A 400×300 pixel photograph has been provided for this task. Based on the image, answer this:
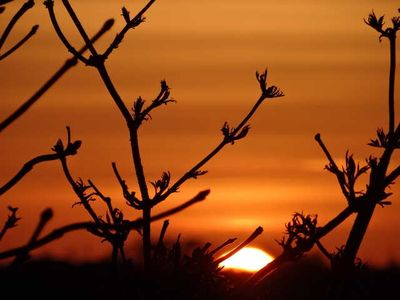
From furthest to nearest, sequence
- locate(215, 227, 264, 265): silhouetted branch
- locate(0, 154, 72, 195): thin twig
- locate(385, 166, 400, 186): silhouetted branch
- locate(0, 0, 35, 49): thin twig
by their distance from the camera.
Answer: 1. locate(385, 166, 400, 186): silhouetted branch
2. locate(215, 227, 264, 265): silhouetted branch
3. locate(0, 0, 35, 49): thin twig
4. locate(0, 154, 72, 195): thin twig

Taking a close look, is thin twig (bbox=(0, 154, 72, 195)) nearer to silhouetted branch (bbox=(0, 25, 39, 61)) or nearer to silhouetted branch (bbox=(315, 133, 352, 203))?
silhouetted branch (bbox=(0, 25, 39, 61))

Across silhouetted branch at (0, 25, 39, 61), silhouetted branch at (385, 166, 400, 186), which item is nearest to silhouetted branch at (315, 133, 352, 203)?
silhouetted branch at (385, 166, 400, 186)

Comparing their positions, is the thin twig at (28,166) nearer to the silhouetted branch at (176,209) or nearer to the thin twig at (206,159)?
the silhouetted branch at (176,209)

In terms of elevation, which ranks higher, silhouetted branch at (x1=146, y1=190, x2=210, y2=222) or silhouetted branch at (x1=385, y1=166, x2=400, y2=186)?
silhouetted branch at (x1=385, y1=166, x2=400, y2=186)

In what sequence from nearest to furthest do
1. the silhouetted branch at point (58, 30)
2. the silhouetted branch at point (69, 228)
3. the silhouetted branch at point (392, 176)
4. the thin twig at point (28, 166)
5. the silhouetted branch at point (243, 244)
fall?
the silhouetted branch at point (69, 228) → the thin twig at point (28, 166) → the silhouetted branch at point (243, 244) → the silhouetted branch at point (392, 176) → the silhouetted branch at point (58, 30)

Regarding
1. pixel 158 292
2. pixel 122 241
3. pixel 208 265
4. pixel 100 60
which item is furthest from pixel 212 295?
pixel 100 60

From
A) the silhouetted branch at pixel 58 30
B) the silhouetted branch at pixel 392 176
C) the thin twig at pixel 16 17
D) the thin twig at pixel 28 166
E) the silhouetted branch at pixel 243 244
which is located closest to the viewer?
the thin twig at pixel 28 166

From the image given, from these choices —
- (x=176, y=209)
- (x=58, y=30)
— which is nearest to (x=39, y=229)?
(x=176, y=209)

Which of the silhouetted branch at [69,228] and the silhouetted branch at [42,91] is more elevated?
the silhouetted branch at [42,91]

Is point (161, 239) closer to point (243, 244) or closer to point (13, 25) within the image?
point (243, 244)

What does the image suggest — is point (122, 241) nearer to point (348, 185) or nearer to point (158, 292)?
point (158, 292)

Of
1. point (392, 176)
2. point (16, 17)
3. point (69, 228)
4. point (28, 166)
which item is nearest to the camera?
point (69, 228)

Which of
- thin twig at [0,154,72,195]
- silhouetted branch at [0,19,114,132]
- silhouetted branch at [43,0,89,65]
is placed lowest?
thin twig at [0,154,72,195]

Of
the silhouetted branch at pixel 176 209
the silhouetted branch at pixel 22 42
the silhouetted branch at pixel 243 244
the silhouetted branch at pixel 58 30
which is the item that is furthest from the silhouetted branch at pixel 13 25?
the silhouetted branch at pixel 58 30
